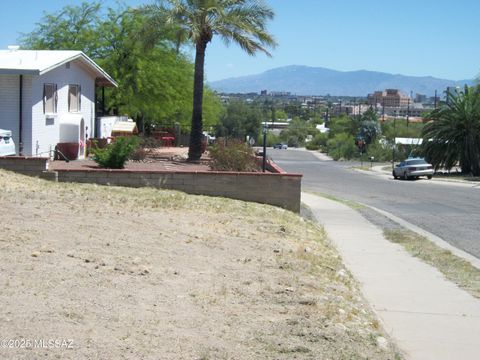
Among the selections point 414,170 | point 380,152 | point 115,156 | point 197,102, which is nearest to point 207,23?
point 197,102

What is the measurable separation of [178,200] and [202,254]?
6.37 m

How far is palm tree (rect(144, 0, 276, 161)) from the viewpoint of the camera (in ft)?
92.2

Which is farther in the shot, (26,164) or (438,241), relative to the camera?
(26,164)

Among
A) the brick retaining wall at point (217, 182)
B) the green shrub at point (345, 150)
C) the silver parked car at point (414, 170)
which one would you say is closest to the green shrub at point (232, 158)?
the brick retaining wall at point (217, 182)

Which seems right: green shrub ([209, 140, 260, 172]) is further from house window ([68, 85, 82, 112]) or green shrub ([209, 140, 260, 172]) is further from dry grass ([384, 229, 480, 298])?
house window ([68, 85, 82, 112])

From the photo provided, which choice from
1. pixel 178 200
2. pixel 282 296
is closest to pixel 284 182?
Result: pixel 178 200

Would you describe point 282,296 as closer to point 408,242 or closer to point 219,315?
point 219,315

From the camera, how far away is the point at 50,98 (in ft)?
87.3

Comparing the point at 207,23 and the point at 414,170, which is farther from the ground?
the point at 207,23

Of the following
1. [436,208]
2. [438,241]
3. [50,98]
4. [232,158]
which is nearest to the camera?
[438,241]

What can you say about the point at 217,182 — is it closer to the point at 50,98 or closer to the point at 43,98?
the point at 43,98

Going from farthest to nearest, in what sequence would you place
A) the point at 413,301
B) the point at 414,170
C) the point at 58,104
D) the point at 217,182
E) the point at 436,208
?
the point at 414,170
the point at 58,104
the point at 436,208
the point at 217,182
the point at 413,301

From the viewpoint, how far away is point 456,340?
7812 millimetres

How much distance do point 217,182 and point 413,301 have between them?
9727mm
